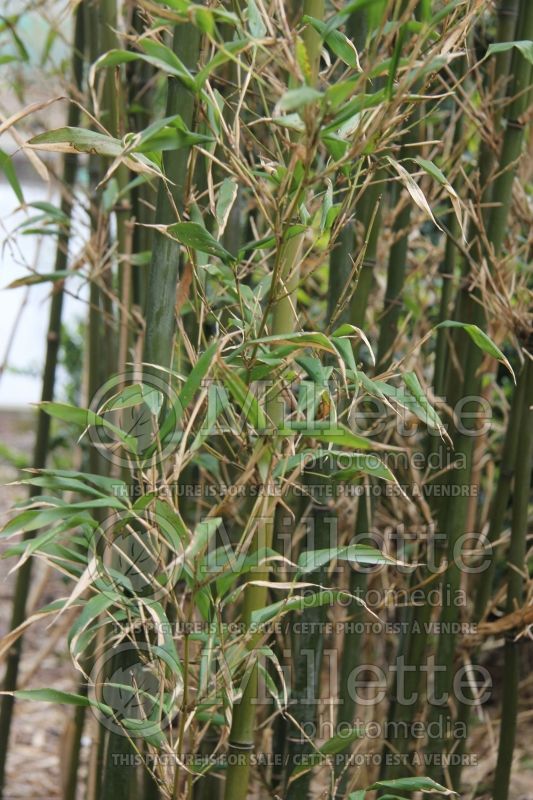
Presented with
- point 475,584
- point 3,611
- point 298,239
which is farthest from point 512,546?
point 3,611

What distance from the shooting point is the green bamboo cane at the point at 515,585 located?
41.2 inches

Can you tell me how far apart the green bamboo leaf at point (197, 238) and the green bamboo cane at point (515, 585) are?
1.62 feet

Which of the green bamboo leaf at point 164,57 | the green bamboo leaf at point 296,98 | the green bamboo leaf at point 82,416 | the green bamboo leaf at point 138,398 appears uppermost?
the green bamboo leaf at point 164,57

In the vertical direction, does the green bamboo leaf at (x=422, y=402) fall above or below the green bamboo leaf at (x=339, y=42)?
below

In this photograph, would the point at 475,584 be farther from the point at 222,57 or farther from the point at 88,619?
the point at 222,57

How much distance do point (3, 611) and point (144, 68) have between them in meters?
1.70

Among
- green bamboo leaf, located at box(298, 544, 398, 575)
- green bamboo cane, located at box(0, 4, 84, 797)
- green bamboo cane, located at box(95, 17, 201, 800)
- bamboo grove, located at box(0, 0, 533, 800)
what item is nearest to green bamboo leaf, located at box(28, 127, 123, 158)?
bamboo grove, located at box(0, 0, 533, 800)

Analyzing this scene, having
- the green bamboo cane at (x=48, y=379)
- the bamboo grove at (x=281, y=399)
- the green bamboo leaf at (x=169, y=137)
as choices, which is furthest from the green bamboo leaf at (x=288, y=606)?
the green bamboo cane at (x=48, y=379)

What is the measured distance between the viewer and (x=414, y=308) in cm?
130

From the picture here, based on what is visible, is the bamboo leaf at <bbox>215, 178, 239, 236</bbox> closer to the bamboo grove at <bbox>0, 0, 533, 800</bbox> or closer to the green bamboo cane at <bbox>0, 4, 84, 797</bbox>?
the bamboo grove at <bbox>0, 0, 533, 800</bbox>

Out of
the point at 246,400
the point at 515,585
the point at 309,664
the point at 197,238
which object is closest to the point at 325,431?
the point at 246,400

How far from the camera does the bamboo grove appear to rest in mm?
667

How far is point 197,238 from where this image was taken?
0.68 meters

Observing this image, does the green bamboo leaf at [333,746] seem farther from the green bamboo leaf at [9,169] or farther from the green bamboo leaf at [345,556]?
the green bamboo leaf at [9,169]
